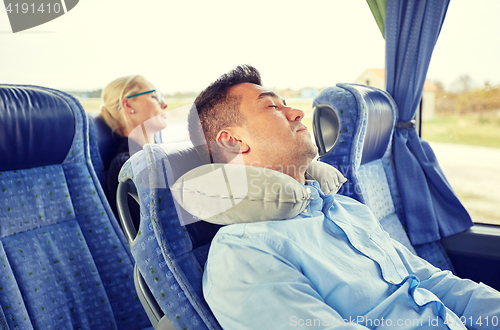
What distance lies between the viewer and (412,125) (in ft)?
7.21

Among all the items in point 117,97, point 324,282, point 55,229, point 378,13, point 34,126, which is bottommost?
point 55,229

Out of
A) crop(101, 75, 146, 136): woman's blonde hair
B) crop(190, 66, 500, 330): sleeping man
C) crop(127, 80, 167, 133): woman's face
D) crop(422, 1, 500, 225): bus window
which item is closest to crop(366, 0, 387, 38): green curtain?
crop(422, 1, 500, 225): bus window

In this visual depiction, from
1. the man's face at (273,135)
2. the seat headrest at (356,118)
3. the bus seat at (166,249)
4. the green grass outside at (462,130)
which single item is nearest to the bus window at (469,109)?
the green grass outside at (462,130)

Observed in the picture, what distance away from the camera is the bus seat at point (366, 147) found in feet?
5.32

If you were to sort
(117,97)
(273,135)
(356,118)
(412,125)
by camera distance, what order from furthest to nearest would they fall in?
(117,97) < (412,125) < (356,118) < (273,135)

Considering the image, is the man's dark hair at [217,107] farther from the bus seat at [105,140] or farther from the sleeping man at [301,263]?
the bus seat at [105,140]


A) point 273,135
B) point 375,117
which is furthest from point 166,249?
point 375,117

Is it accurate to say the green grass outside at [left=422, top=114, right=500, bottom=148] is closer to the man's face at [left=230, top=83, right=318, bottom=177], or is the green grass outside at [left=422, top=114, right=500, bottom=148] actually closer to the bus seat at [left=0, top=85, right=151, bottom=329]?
the man's face at [left=230, top=83, right=318, bottom=177]

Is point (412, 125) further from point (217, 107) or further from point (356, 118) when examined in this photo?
point (217, 107)

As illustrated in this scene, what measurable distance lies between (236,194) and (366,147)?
3.81ft

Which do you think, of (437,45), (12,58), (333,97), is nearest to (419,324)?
(333,97)

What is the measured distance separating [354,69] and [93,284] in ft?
7.57

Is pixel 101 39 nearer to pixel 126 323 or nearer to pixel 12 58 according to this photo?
pixel 12 58

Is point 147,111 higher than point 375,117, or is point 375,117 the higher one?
point 375,117
